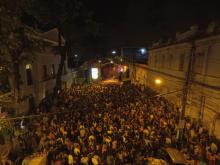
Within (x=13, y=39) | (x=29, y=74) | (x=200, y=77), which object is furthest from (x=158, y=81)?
(x=13, y=39)

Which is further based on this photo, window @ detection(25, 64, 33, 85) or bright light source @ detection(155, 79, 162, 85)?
bright light source @ detection(155, 79, 162, 85)

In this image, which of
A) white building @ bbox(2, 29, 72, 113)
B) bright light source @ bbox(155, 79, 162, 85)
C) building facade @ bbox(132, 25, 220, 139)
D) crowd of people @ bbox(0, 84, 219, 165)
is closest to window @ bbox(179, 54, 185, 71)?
building facade @ bbox(132, 25, 220, 139)

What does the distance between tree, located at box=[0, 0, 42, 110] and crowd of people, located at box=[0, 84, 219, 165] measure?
2.93 m

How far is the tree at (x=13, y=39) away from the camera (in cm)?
903

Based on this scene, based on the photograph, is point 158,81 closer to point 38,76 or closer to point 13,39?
point 38,76

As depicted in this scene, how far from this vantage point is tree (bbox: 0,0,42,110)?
903cm

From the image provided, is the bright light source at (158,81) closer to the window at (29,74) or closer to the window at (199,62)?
the window at (199,62)

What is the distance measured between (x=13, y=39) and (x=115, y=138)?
A: 7407 mm

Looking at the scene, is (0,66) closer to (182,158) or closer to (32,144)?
(32,144)

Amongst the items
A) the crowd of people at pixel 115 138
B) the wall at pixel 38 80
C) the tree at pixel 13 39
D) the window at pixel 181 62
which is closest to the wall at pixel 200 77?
the window at pixel 181 62

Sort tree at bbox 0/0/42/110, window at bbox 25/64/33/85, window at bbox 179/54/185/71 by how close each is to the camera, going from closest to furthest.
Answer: tree at bbox 0/0/42/110
window at bbox 179/54/185/71
window at bbox 25/64/33/85

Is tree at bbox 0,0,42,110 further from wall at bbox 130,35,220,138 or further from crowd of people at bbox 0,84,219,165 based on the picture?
wall at bbox 130,35,220,138

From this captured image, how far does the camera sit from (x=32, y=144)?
10.1 meters

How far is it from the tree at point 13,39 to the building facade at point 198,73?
27.9 ft
